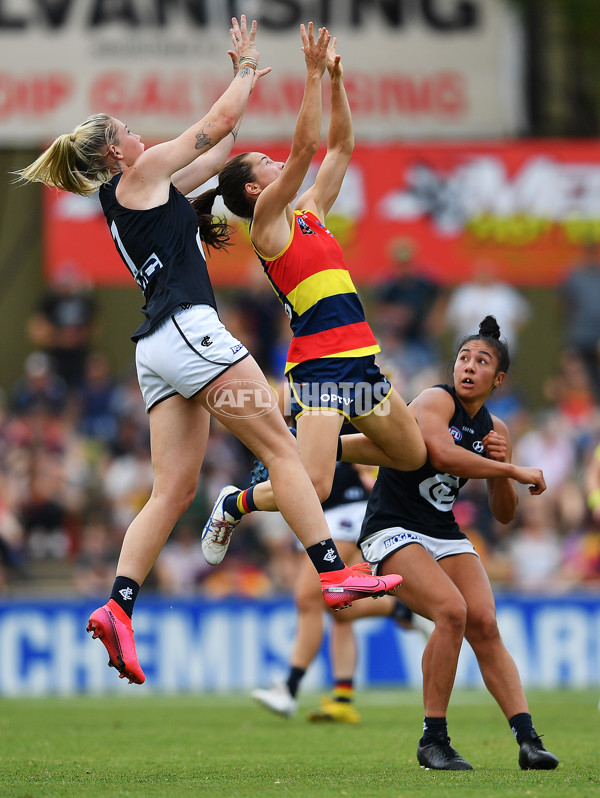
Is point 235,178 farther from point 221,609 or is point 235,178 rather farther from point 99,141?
point 221,609

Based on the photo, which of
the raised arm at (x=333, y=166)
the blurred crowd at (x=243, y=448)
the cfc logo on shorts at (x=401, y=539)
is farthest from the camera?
the blurred crowd at (x=243, y=448)

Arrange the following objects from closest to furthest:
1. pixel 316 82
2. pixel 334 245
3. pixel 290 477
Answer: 1. pixel 290 477
2. pixel 316 82
3. pixel 334 245

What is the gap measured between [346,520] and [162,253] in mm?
3708

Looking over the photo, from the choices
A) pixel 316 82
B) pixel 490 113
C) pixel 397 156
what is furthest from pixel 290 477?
pixel 490 113

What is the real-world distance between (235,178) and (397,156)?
9.06 meters

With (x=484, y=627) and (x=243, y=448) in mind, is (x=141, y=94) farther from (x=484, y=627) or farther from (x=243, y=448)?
(x=484, y=627)

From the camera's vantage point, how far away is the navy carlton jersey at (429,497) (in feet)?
20.2

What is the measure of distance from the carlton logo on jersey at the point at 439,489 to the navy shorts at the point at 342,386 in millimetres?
462

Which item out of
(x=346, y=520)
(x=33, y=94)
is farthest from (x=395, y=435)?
(x=33, y=94)

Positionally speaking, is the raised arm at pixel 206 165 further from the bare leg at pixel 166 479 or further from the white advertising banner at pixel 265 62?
the white advertising banner at pixel 265 62

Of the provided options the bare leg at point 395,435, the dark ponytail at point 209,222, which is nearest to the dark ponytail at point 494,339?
the bare leg at point 395,435

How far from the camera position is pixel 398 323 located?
568 inches

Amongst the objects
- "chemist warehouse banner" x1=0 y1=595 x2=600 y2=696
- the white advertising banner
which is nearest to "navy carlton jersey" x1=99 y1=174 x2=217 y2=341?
"chemist warehouse banner" x1=0 y1=595 x2=600 y2=696

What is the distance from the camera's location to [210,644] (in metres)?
11.8
